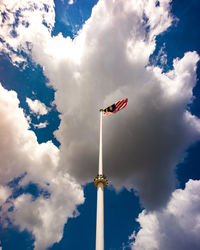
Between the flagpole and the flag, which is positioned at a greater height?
the flag

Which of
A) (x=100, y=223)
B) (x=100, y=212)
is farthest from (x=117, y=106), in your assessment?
(x=100, y=223)

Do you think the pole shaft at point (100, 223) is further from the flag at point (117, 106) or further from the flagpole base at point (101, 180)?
the flag at point (117, 106)

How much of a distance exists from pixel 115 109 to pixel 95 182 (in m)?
24.7

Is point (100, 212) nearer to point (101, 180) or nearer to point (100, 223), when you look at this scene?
point (100, 223)

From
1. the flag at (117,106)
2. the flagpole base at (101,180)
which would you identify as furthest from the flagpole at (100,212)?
the flag at (117,106)

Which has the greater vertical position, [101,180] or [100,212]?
[101,180]

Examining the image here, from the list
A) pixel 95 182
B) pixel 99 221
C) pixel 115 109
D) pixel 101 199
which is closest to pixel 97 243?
pixel 99 221

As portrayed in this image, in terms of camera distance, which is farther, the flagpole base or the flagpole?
the flagpole base

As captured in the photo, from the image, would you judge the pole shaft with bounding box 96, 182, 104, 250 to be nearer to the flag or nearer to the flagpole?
the flagpole

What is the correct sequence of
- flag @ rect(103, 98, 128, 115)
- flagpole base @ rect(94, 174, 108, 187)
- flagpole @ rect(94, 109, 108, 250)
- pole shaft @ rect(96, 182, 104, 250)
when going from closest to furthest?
pole shaft @ rect(96, 182, 104, 250)
flagpole @ rect(94, 109, 108, 250)
flagpole base @ rect(94, 174, 108, 187)
flag @ rect(103, 98, 128, 115)

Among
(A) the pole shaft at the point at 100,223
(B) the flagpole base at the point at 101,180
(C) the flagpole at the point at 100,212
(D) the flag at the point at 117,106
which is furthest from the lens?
(D) the flag at the point at 117,106

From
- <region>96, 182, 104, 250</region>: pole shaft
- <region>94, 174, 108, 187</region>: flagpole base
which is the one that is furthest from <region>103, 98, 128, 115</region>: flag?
<region>96, 182, 104, 250</region>: pole shaft

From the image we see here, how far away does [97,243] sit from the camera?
920 inches

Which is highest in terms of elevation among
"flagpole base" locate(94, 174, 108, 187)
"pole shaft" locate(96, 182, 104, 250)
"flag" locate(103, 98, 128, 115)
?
"flag" locate(103, 98, 128, 115)
